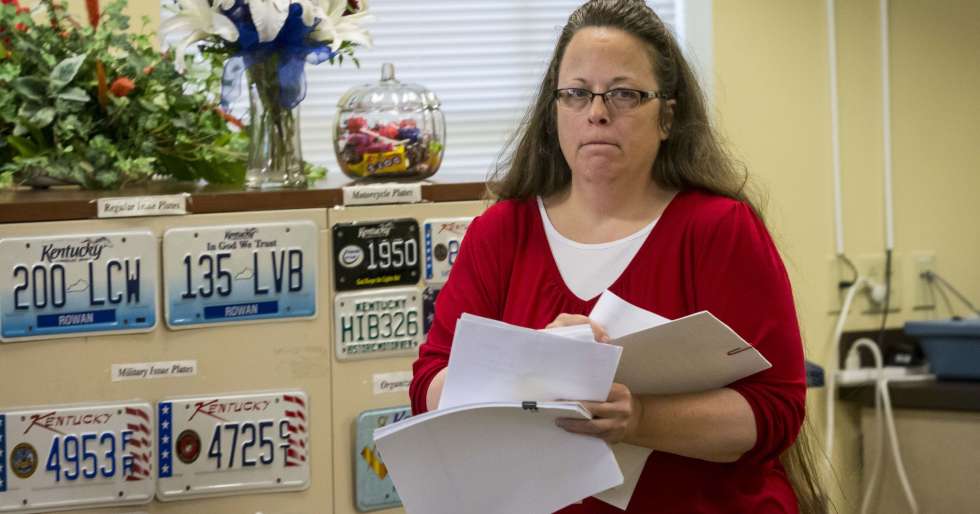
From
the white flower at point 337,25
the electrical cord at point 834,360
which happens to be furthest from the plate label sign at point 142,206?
the electrical cord at point 834,360

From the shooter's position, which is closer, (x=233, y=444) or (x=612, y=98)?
(x=612, y=98)

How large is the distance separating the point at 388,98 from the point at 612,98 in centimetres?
83

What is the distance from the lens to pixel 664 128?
1477 millimetres

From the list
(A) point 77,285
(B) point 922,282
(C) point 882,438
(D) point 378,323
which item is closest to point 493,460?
(D) point 378,323

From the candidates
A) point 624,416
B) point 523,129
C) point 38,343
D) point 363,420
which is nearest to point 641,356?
point 624,416

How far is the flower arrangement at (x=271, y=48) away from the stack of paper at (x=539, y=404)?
914 mm

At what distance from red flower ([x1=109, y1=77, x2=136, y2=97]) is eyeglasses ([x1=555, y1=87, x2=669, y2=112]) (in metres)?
1.01

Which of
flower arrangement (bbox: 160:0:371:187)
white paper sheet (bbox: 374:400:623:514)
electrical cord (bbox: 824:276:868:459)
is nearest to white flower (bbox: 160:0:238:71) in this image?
flower arrangement (bbox: 160:0:371:187)

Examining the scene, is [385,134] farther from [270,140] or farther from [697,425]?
[697,425]

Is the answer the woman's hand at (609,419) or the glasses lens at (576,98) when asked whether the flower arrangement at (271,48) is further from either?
the woman's hand at (609,419)

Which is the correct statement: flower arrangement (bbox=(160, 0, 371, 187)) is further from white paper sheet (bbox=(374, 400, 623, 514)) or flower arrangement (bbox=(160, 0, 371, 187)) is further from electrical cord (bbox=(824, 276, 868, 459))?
electrical cord (bbox=(824, 276, 868, 459))

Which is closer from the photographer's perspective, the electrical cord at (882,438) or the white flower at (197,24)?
the white flower at (197,24)

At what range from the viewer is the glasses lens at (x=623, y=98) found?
141 cm

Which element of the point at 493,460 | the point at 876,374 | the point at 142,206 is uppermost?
the point at 142,206
